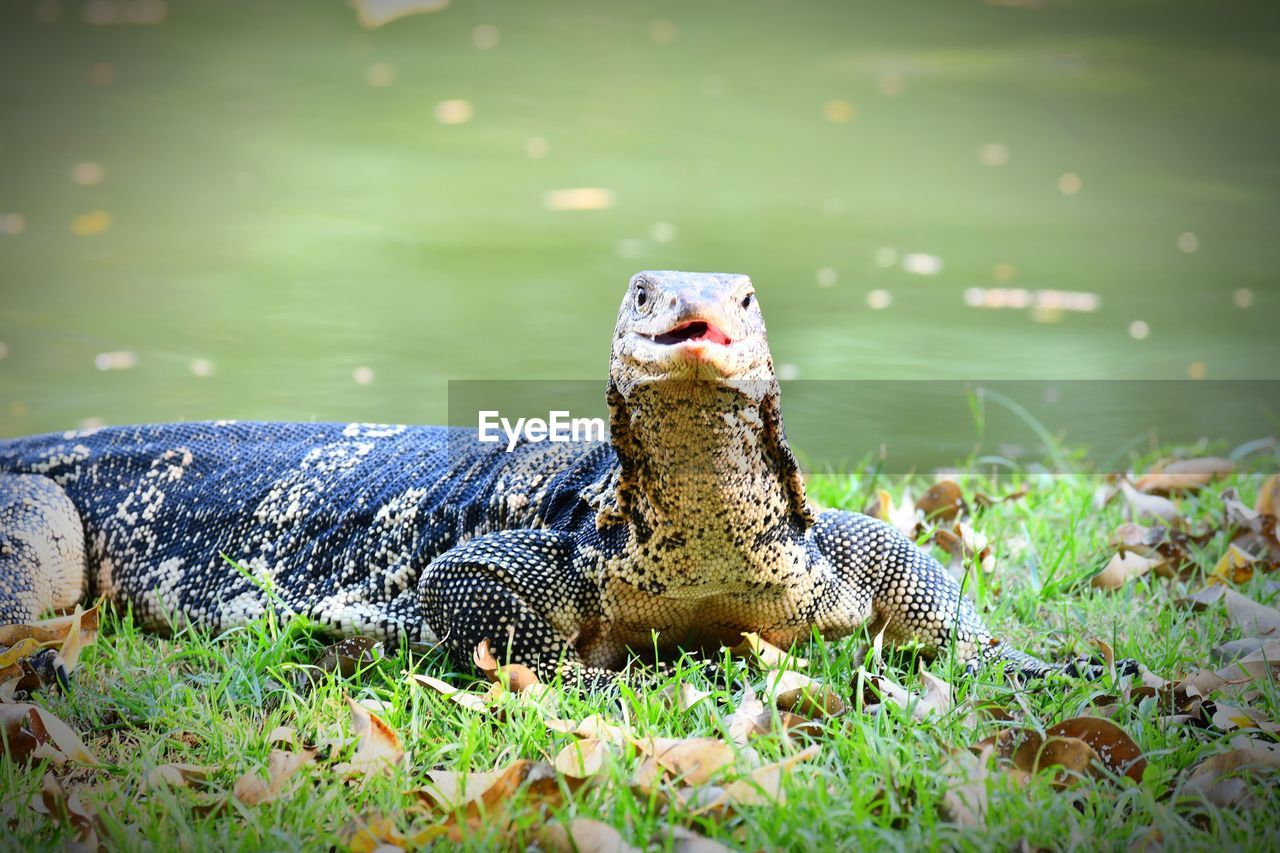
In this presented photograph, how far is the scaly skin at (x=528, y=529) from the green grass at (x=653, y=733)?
164 mm

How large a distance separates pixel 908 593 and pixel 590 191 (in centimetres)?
899

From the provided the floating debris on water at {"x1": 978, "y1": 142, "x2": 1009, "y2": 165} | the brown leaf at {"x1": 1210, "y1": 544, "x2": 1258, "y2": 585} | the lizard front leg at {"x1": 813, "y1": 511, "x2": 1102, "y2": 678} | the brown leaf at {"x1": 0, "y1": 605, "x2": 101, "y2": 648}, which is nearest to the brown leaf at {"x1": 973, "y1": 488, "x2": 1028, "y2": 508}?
the brown leaf at {"x1": 1210, "y1": 544, "x2": 1258, "y2": 585}

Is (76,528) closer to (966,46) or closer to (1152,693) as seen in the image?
(1152,693)

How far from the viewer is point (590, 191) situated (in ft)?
41.1

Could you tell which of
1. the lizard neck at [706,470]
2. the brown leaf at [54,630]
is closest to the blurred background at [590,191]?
the brown leaf at [54,630]

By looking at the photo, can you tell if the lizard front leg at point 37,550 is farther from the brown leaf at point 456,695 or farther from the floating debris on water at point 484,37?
the floating debris on water at point 484,37

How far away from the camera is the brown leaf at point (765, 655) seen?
3711 millimetres

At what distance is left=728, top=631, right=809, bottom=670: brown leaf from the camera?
3711 millimetres

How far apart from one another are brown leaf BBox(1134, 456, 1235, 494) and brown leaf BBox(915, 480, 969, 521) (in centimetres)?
81

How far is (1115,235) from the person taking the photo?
459 inches

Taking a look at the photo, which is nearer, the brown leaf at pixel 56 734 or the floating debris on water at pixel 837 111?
the brown leaf at pixel 56 734

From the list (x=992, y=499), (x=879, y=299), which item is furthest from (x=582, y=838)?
(x=879, y=299)

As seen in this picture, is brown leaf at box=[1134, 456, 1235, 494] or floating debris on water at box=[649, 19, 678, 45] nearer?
brown leaf at box=[1134, 456, 1235, 494]

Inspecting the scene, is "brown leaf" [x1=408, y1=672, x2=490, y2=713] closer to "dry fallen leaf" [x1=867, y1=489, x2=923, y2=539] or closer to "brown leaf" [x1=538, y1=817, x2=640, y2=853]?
"brown leaf" [x1=538, y1=817, x2=640, y2=853]
